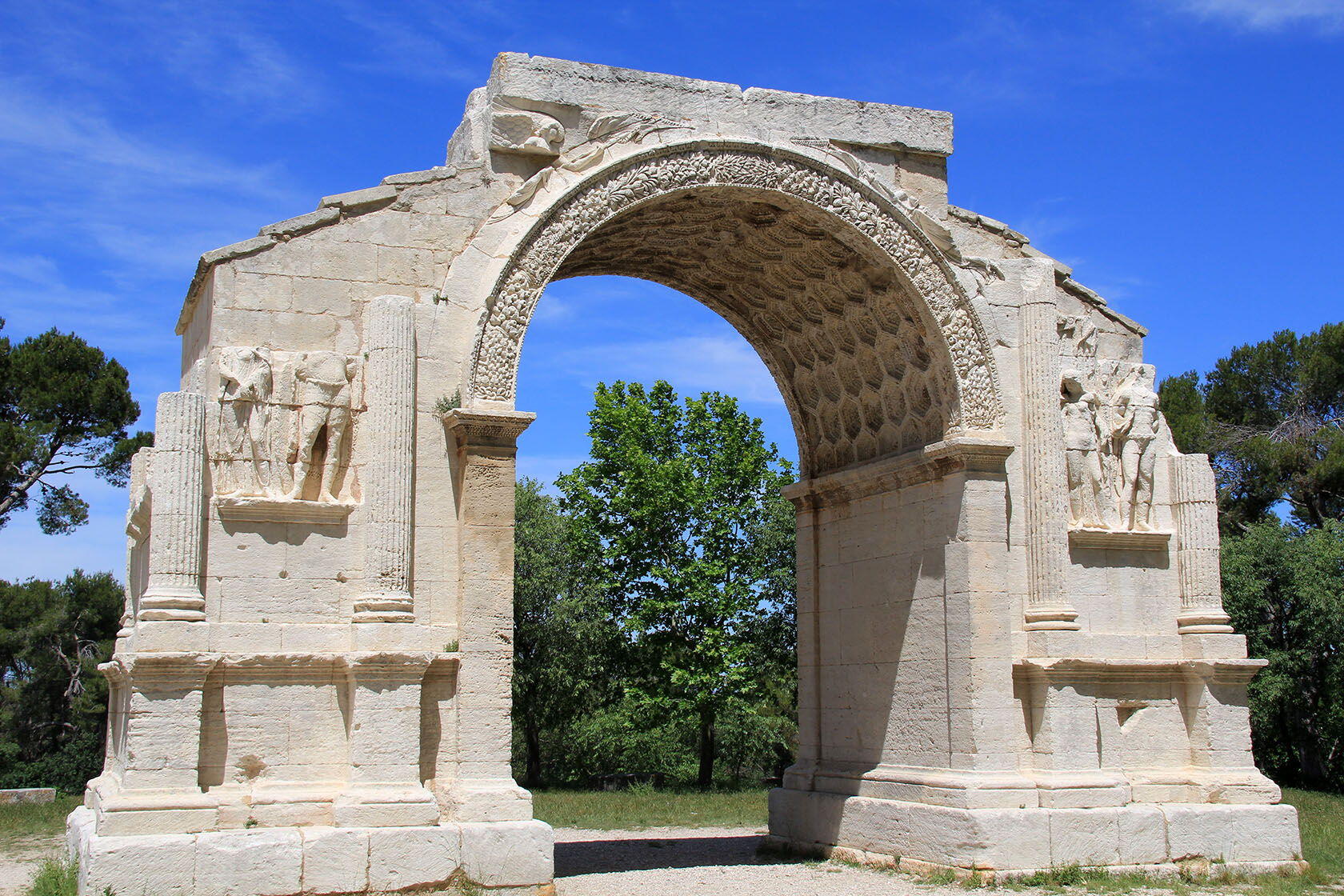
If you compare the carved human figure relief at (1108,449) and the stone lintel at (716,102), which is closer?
the stone lintel at (716,102)

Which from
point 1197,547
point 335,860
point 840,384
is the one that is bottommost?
point 335,860

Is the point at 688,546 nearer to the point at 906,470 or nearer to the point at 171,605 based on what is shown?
the point at 906,470

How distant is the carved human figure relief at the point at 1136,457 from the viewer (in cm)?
1230

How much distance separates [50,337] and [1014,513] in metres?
20.7

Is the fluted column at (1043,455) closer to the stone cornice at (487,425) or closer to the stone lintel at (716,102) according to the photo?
the stone lintel at (716,102)

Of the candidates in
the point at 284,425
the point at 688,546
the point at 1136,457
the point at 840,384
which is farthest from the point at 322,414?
the point at 688,546

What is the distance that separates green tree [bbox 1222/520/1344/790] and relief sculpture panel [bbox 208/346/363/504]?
1917cm

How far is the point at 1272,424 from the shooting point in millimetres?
30156

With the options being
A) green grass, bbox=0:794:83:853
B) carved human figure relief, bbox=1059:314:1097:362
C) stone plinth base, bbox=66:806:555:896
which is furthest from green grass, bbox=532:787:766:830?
carved human figure relief, bbox=1059:314:1097:362

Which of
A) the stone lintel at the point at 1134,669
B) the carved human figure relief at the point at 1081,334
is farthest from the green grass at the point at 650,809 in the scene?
the carved human figure relief at the point at 1081,334

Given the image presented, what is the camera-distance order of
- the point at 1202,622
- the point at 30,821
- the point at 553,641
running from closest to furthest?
the point at 1202,622 → the point at 30,821 → the point at 553,641

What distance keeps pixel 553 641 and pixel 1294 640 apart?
14.8 meters

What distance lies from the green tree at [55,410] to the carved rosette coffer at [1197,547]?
66.0ft

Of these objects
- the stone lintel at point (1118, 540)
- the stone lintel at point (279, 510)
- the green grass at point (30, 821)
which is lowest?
the green grass at point (30, 821)
